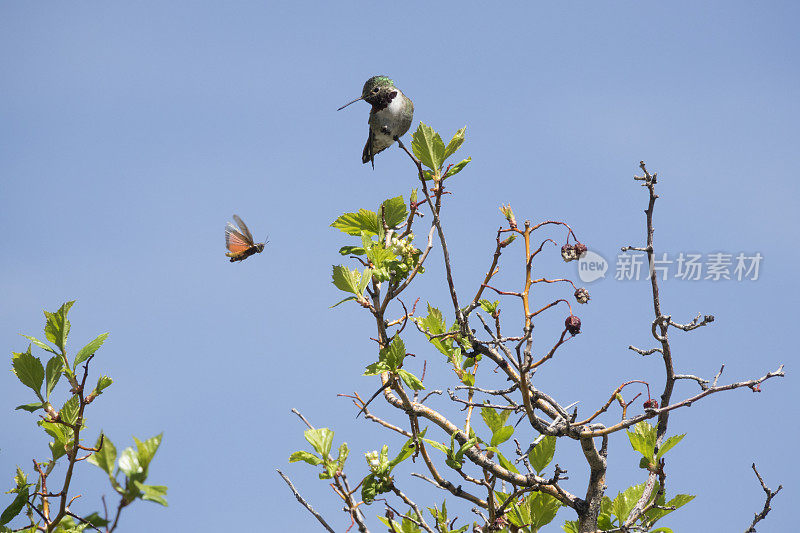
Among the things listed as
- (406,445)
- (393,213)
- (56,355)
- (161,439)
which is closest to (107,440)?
(161,439)

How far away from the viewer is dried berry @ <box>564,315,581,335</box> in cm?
344

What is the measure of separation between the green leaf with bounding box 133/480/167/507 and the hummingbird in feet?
12.4

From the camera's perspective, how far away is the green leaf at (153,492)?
7.14 ft

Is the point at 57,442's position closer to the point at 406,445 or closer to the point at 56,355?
the point at 56,355

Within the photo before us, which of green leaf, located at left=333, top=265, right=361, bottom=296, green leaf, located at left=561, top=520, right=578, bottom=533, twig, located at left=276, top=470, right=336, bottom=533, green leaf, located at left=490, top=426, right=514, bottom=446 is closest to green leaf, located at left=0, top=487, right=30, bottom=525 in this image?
twig, located at left=276, top=470, right=336, bottom=533

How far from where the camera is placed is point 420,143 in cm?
375

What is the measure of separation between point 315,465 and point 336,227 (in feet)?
4.24

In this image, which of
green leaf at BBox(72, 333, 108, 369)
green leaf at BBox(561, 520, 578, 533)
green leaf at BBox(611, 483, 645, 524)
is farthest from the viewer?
green leaf at BBox(561, 520, 578, 533)

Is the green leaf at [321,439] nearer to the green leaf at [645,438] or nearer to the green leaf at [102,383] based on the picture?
the green leaf at [102,383]

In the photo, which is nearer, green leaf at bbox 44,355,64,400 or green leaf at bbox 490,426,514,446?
green leaf at bbox 44,355,64,400

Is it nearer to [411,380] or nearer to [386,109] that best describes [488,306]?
[411,380]

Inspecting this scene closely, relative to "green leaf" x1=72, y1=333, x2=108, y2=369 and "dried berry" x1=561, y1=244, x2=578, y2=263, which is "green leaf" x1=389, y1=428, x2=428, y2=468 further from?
"green leaf" x1=72, y1=333, x2=108, y2=369

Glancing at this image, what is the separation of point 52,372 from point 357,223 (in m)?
1.69

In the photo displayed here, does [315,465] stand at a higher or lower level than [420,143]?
lower
